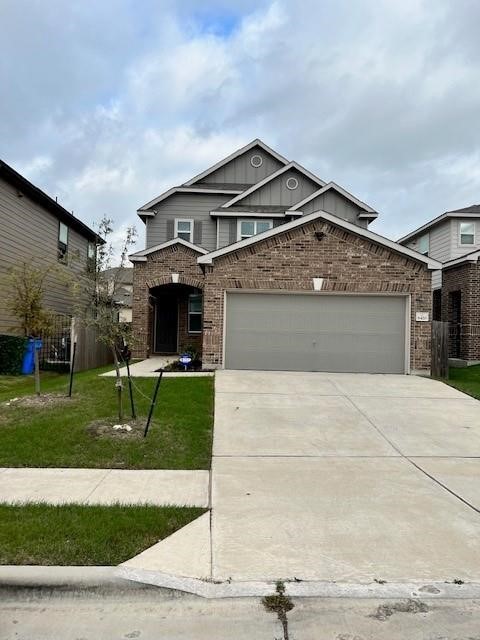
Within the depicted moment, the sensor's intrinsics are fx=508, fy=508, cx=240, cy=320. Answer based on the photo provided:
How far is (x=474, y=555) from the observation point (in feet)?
13.9

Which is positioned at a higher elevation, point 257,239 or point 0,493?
point 257,239

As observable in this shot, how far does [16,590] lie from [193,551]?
1344mm

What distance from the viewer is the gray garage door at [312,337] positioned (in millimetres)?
14367

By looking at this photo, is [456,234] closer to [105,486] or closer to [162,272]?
[162,272]

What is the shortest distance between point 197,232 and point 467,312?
1099 cm

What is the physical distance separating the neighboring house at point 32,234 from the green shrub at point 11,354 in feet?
1.46

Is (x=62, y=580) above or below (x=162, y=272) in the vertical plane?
below

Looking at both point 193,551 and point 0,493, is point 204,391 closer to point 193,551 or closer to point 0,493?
point 0,493

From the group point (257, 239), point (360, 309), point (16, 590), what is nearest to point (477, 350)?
point (360, 309)

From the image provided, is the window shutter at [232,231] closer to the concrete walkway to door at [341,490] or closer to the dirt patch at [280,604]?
the concrete walkway to door at [341,490]

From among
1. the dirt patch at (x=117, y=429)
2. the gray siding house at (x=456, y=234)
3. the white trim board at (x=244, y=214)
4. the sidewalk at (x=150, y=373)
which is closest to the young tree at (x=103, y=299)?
the dirt patch at (x=117, y=429)

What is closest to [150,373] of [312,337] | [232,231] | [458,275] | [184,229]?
[312,337]

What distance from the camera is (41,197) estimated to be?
19.0 meters

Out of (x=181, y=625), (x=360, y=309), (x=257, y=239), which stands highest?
(x=257, y=239)
